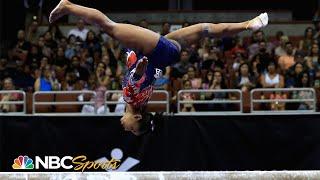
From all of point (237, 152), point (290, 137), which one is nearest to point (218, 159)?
point (237, 152)

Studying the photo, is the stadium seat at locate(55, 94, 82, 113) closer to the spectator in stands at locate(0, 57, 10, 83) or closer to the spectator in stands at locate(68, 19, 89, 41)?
the spectator in stands at locate(0, 57, 10, 83)

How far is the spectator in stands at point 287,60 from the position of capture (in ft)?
36.8

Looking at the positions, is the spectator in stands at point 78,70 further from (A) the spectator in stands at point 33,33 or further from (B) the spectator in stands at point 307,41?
(B) the spectator in stands at point 307,41

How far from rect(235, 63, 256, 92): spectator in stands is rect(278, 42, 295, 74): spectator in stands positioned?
585 mm

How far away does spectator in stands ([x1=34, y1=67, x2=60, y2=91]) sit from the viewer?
1082 cm

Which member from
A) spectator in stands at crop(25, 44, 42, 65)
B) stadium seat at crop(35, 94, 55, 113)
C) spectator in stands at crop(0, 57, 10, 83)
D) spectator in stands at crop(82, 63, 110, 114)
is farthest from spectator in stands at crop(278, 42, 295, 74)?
spectator in stands at crop(0, 57, 10, 83)

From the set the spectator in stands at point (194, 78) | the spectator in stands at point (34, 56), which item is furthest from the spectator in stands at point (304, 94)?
the spectator in stands at point (34, 56)

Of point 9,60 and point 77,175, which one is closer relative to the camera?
point 77,175

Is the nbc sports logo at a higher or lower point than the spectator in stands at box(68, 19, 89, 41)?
lower

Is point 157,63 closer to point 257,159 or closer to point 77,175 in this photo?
point 77,175

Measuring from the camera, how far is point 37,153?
1011cm

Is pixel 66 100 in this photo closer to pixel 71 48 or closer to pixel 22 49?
pixel 71 48

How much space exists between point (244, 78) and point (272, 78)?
0.46 meters

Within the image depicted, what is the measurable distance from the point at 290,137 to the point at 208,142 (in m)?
1.27
